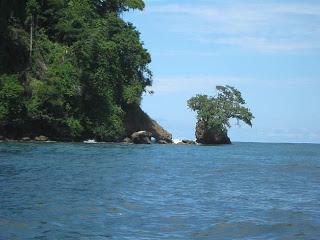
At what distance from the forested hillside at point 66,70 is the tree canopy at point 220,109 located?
39.3 feet

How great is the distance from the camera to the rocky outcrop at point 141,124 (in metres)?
71.9

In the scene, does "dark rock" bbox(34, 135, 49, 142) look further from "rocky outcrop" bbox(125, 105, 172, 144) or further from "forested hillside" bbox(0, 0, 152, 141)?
"rocky outcrop" bbox(125, 105, 172, 144)

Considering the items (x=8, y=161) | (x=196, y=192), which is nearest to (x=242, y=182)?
(x=196, y=192)

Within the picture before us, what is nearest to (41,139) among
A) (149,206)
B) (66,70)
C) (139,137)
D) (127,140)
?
(66,70)

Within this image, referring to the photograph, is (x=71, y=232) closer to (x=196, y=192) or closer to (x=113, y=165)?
(x=196, y=192)

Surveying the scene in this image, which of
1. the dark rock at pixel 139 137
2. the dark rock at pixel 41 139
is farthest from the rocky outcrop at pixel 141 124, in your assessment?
the dark rock at pixel 41 139

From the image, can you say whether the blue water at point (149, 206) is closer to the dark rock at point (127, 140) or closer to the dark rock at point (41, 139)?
the dark rock at point (41, 139)

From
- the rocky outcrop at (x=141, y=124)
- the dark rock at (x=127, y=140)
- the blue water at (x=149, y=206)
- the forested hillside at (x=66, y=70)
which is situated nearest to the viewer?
the blue water at (x=149, y=206)

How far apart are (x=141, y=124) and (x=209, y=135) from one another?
1381 centimetres

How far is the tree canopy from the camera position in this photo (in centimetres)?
7788

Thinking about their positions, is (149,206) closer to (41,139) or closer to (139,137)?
(41,139)

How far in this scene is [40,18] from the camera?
62594 millimetres

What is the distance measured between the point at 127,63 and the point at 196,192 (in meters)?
51.2

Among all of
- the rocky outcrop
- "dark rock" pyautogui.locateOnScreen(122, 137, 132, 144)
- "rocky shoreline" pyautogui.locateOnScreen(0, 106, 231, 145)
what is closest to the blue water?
"rocky shoreline" pyautogui.locateOnScreen(0, 106, 231, 145)
